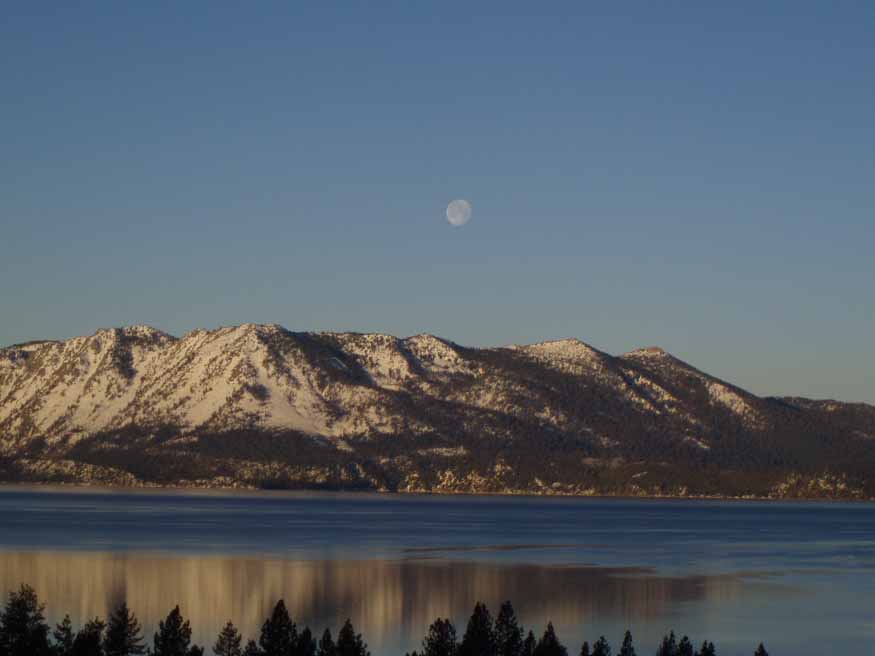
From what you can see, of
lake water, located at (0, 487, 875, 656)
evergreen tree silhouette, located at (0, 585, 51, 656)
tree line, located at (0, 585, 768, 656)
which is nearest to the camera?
evergreen tree silhouette, located at (0, 585, 51, 656)

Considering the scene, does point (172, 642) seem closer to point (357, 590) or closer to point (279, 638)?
point (279, 638)

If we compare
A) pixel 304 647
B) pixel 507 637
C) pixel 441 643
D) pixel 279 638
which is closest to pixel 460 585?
pixel 507 637

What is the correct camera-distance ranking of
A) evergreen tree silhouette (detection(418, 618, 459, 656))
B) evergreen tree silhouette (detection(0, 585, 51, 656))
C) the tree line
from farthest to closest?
evergreen tree silhouette (detection(418, 618, 459, 656)) < the tree line < evergreen tree silhouette (detection(0, 585, 51, 656))

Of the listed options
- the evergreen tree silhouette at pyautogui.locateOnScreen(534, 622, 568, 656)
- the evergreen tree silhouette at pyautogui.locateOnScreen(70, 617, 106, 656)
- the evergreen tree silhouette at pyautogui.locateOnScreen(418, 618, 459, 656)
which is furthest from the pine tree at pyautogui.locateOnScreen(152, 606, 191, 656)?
the evergreen tree silhouette at pyautogui.locateOnScreen(534, 622, 568, 656)

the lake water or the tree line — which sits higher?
the tree line

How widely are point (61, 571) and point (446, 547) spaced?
58696mm

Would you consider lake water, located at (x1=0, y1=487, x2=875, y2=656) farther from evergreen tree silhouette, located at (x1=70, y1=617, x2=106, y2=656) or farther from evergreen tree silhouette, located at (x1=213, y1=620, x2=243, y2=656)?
evergreen tree silhouette, located at (x1=70, y1=617, x2=106, y2=656)

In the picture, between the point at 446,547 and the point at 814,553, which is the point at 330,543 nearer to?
the point at 446,547

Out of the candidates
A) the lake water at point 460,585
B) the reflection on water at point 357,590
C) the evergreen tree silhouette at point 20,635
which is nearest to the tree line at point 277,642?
the evergreen tree silhouette at point 20,635

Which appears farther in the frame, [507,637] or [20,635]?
[507,637]

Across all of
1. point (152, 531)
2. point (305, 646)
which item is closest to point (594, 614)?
point (305, 646)

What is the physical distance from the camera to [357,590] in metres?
111

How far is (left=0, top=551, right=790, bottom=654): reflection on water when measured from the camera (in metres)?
93.4

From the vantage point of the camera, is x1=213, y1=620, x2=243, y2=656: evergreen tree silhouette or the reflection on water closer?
x1=213, y1=620, x2=243, y2=656: evergreen tree silhouette
